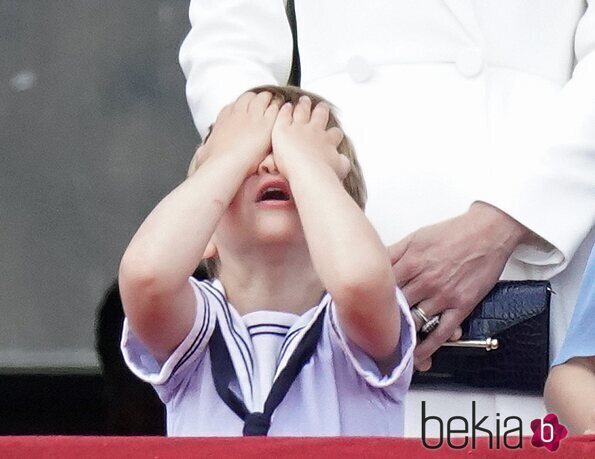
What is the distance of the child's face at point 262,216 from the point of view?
4.60 feet

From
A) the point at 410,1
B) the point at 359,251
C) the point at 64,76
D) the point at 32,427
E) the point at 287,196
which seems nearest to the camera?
the point at 359,251

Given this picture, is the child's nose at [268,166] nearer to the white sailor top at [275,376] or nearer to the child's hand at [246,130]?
the child's hand at [246,130]

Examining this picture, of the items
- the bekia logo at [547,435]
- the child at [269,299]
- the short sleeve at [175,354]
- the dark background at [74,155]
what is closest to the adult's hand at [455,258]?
the child at [269,299]

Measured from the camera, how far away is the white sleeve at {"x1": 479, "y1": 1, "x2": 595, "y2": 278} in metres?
1.60

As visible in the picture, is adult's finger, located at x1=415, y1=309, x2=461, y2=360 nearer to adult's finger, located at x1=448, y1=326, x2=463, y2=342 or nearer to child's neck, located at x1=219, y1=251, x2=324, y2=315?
adult's finger, located at x1=448, y1=326, x2=463, y2=342

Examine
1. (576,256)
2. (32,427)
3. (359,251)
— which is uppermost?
(359,251)

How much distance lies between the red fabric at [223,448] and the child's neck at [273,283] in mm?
423

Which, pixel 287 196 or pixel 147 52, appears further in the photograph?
pixel 147 52

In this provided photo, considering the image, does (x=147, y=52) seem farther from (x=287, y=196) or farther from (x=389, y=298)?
(x=389, y=298)

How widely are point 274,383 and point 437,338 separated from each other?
26cm

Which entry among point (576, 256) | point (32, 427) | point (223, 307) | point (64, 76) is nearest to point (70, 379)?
point (32, 427)

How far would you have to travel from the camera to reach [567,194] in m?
1.62

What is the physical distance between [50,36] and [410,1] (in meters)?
0.73

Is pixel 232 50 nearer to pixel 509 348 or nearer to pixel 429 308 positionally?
pixel 429 308
